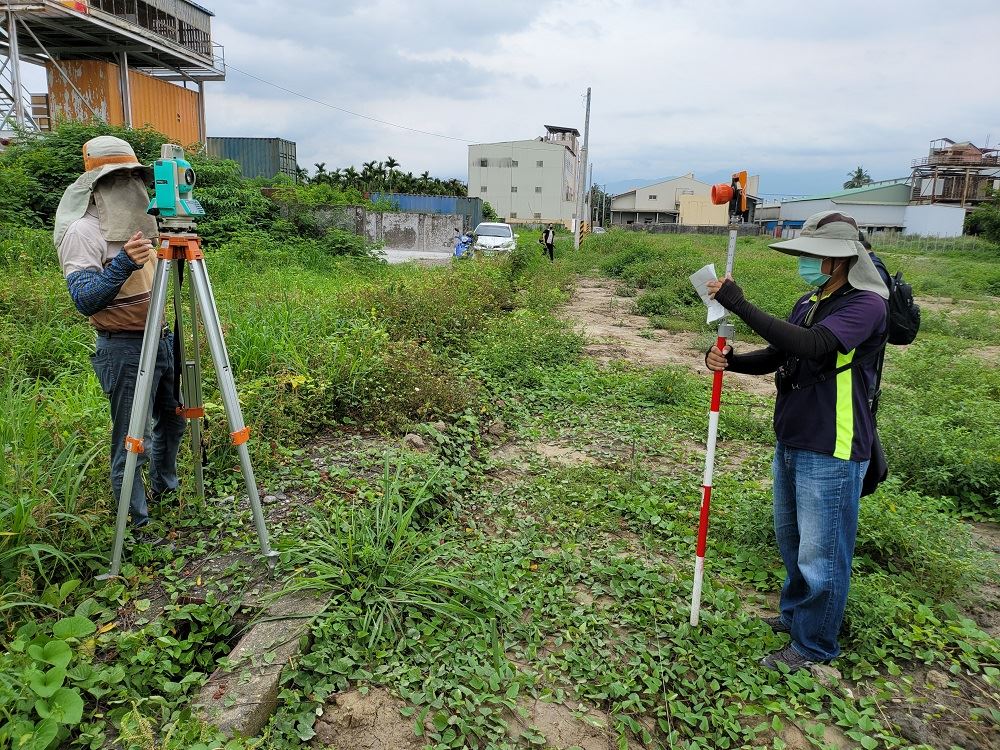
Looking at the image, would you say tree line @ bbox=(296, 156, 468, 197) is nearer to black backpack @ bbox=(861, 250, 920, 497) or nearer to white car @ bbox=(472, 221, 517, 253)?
white car @ bbox=(472, 221, 517, 253)

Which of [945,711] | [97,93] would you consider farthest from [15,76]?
[945,711]

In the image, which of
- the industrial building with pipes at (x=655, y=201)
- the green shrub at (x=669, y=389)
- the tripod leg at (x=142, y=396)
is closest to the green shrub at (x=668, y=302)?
the green shrub at (x=669, y=389)

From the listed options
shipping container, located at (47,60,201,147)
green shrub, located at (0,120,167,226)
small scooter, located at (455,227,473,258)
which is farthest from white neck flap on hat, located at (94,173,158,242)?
shipping container, located at (47,60,201,147)

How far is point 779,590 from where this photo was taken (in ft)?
11.8

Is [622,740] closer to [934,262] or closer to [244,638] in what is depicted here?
[244,638]

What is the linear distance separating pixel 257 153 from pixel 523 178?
3299 centimetres

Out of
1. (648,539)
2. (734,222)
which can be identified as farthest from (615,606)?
(734,222)

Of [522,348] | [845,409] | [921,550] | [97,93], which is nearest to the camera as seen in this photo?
[845,409]

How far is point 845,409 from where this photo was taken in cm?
272

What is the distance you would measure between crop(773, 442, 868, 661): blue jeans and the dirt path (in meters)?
4.82

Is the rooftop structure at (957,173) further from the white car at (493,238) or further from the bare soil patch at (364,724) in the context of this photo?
the bare soil patch at (364,724)

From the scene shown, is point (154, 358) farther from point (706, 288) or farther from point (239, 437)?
point (706, 288)

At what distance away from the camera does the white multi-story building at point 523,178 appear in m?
58.3

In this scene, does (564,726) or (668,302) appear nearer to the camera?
(564,726)
